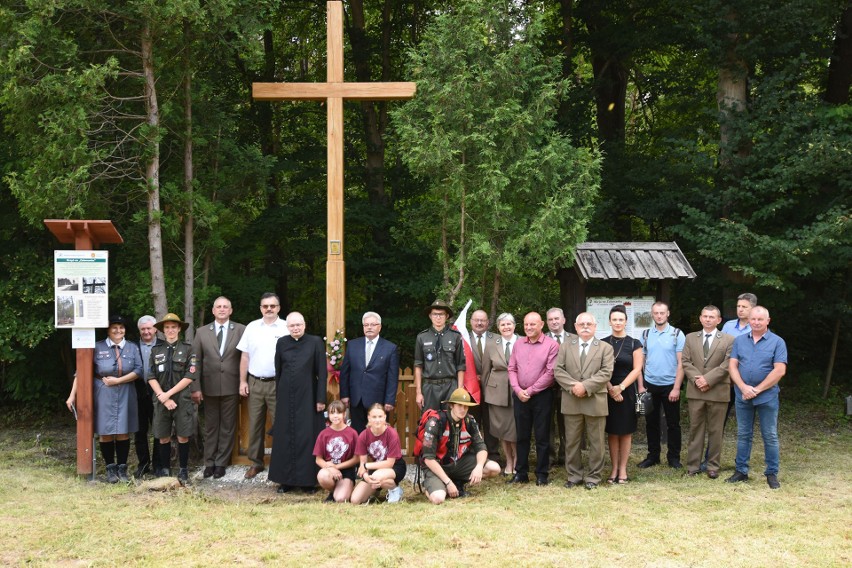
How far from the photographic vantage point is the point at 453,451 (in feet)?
21.7

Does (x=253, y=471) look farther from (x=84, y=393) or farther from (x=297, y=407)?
(x=84, y=393)

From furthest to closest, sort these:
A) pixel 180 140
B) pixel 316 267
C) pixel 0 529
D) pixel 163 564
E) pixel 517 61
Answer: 1. pixel 316 267
2. pixel 180 140
3. pixel 517 61
4. pixel 0 529
5. pixel 163 564

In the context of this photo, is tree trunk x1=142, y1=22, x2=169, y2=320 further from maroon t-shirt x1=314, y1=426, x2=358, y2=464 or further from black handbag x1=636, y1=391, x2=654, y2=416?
black handbag x1=636, y1=391, x2=654, y2=416

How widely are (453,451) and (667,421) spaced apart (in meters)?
2.64

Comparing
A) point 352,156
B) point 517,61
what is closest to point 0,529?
point 517,61

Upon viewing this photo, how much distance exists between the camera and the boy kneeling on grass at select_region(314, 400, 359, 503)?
6465 millimetres

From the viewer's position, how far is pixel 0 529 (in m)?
5.52

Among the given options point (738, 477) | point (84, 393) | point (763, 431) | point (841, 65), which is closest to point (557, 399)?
point (738, 477)

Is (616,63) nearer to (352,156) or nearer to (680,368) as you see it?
(352,156)

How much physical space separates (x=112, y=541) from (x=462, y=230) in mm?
5488

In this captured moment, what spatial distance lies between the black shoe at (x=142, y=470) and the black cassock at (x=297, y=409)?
4.82 ft

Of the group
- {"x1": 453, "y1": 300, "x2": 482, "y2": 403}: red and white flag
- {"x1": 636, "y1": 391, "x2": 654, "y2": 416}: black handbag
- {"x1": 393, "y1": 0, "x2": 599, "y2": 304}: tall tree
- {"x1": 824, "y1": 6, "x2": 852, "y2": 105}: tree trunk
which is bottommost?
{"x1": 636, "y1": 391, "x2": 654, "y2": 416}: black handbag

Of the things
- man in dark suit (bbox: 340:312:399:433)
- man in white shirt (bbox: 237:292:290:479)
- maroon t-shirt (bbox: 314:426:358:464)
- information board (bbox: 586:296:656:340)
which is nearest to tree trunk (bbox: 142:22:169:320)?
man in white shirt (bbox: 237:292:290:479)

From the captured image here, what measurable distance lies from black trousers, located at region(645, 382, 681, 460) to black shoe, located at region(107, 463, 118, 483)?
5336mm
